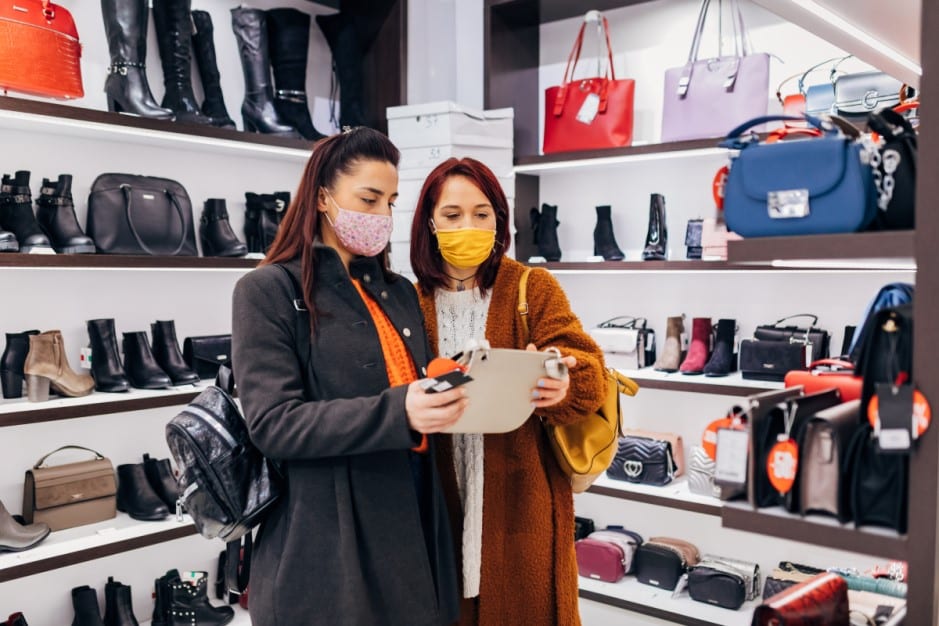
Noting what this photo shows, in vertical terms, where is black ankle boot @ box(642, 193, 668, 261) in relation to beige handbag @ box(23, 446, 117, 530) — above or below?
above

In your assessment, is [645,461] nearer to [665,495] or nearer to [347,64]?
[665,495]

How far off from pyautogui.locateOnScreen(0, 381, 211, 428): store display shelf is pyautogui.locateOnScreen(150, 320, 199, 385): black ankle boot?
1.6 inches

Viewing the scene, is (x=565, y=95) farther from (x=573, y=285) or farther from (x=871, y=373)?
(x=871, y=373)

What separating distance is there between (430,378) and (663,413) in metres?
2.47

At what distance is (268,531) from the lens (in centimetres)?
163

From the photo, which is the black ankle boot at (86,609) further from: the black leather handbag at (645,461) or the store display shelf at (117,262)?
the black leather handbag at (645,461)

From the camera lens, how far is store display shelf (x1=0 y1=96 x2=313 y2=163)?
100 inches

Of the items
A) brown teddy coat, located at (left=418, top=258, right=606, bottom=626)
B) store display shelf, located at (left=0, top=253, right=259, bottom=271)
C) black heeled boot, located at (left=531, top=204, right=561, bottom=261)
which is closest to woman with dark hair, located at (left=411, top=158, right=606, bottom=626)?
brown teddy coat, located at (left=418, top=258, right=606, bottom=626)

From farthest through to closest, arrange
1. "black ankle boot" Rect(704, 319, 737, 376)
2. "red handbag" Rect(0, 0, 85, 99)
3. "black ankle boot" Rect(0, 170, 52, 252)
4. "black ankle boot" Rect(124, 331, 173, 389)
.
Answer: "black ankle boot" Rect(704, 319, 737, 376), "black ankle boot" Rect(124, 331, 173, 389), "black ankle boot" Rect(0, 170, 52, 252), "red handbag" Rect(0, 0, 85, 99)

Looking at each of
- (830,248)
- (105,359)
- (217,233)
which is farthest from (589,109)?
(830,248)

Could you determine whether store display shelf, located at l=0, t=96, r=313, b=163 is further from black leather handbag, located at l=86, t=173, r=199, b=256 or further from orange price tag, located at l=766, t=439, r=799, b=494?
orange price tag, located at l=766, t=439, r=799, b=494

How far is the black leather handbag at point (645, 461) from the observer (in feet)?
11.1

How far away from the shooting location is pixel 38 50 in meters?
2.52

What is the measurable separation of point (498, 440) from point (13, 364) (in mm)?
1775
